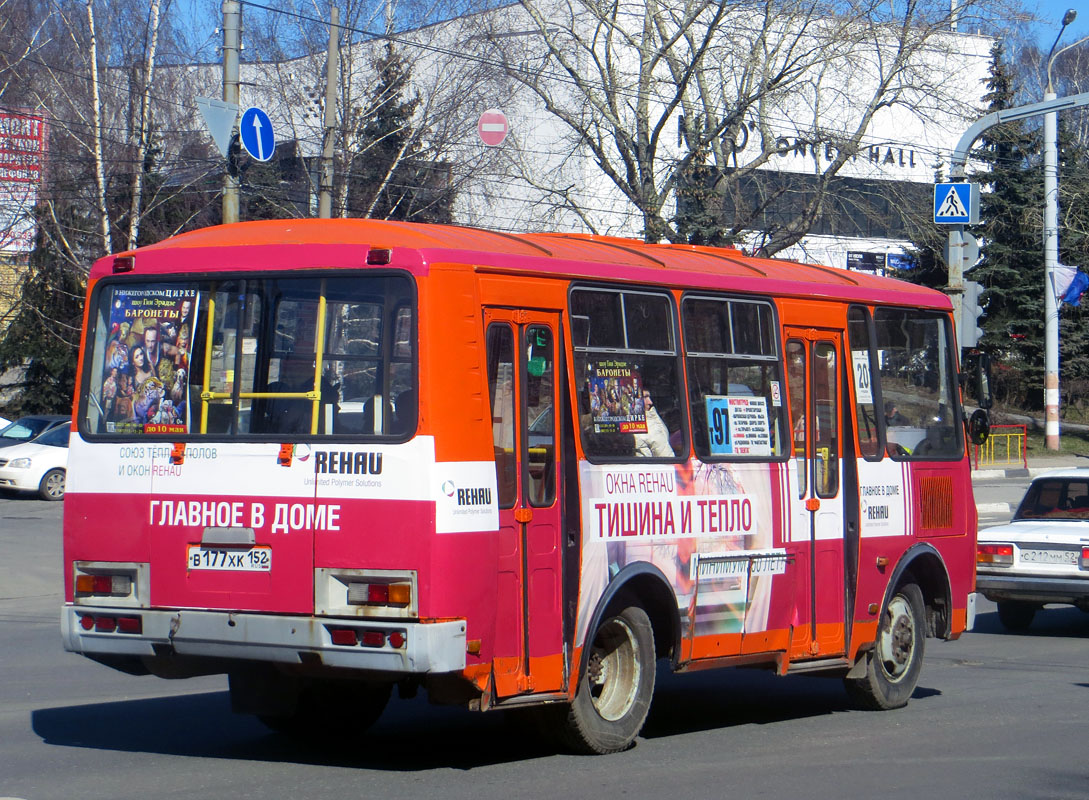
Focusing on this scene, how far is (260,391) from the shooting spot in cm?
735

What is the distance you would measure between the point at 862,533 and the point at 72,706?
5319 millimetres

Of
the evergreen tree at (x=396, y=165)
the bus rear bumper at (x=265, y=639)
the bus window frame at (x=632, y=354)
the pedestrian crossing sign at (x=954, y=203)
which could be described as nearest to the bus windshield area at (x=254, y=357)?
the bus rear bumper at (x=265, y=639)

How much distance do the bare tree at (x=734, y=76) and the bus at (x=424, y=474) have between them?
23.3 meters

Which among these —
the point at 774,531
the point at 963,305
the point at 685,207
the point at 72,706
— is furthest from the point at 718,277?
the point at 685,207

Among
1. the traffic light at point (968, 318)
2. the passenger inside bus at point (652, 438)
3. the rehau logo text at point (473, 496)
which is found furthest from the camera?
the traffic light at point (968, 318)

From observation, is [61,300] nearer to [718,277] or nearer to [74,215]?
[74,215]

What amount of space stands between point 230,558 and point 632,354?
252cm

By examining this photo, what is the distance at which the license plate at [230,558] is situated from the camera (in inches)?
278

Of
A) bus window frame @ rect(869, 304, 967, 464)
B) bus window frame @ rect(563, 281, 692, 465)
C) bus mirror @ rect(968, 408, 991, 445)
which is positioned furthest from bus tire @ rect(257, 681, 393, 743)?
bus mirror @ rect(968, 408, 991, 445)

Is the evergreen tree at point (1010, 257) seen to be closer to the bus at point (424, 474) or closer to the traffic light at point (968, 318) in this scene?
the traffic light at point (968, 318)

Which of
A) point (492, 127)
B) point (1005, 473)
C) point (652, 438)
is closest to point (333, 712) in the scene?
point (652, 438)

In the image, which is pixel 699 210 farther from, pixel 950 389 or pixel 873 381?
pixel 873 381

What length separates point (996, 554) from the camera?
544 inches

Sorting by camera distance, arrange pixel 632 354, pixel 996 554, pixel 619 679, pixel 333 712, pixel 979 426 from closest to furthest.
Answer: pixel 619 679 → pixel 632 354 → pixel 333 712 → pixel 979 426 → pixel 996 554
